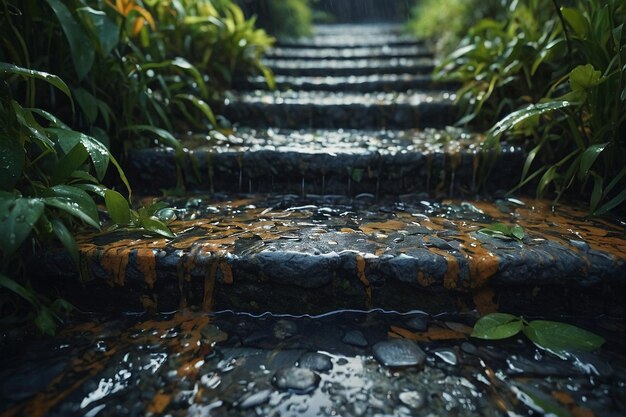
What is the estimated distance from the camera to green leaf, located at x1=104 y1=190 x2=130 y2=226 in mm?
1513

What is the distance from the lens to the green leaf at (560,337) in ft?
3.98

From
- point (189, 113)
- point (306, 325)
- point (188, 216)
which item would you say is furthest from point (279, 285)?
point (189, 113)

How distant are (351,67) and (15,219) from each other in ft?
12.2

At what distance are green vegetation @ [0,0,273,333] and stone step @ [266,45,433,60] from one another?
Result: 1.56m

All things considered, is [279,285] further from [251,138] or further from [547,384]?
[251,138]

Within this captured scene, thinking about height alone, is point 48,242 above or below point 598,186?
below

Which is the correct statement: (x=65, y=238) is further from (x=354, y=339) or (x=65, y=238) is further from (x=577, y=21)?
(x=577, y=21)

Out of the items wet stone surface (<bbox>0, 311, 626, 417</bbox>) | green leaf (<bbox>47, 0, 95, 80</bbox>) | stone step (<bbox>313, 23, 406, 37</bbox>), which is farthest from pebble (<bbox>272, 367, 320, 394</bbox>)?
stone step (<bbox>313, 23, 406, 37</bbox>)

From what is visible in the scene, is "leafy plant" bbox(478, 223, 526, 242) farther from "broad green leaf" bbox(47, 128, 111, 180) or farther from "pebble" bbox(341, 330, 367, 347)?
"broad green leaf" bbox(47, 128, 111, 180)

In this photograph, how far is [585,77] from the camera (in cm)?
174

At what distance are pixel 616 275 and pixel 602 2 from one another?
4.70ft

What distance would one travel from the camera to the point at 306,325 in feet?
4.53

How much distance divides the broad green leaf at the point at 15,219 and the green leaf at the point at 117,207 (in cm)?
31

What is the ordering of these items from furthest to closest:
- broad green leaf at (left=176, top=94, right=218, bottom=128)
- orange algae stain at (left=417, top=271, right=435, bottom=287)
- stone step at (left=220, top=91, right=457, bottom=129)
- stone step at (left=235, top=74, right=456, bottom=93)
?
stone step at (left=235, top=74, right=456, bottom=93) < stone step at (left=220, top=91, right=457, bottom=129) < broad green leaf at (left=176, top=94, right=218, bottom=128) < orange algae stain at (left=417, top=271, right=435, bottom=287)
